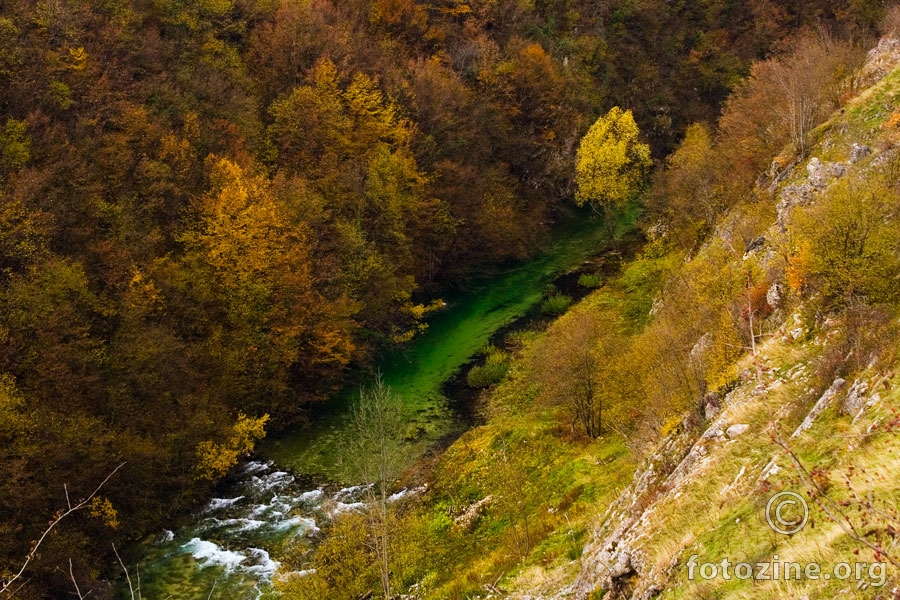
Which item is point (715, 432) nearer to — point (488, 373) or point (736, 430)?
point (736, 430)

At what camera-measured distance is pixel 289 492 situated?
32.1 m

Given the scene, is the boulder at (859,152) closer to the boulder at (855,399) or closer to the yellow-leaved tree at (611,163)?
the boulder at (855,399)

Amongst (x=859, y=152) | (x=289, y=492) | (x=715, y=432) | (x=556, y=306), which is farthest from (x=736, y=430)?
(x=556, y=306)

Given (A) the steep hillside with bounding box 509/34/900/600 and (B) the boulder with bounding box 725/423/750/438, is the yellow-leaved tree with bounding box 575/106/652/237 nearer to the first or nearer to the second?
(A) the steep hillside with bounding box 509/34/900/600

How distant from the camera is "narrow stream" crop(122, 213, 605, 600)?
26703mm

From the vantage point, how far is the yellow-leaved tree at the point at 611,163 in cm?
5909

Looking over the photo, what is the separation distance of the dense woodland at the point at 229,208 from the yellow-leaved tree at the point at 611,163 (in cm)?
370

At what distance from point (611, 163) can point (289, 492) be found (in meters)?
40.1

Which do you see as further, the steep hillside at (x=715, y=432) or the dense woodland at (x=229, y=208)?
the dense woodland at (x=229, y=208)

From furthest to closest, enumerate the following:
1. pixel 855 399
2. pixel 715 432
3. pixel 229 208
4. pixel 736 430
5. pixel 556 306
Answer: pixel 556 306
pixel 229 208
pixel 715 432
pixel 736 430
pixel 855 399

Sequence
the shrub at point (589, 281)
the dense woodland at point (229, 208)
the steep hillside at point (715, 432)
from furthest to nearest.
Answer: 1. the shrub at point (589, 281)
2. the dense woodland at point (229, 208)
3. the steep hillside at point (715, 432)

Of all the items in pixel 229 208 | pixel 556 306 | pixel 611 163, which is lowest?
pixel 556 306

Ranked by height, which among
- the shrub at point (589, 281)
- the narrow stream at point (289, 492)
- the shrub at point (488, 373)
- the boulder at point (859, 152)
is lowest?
the shrub at point (589, 281)

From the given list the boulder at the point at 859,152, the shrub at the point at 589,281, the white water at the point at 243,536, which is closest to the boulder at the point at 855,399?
the white water at the point at 243,536
